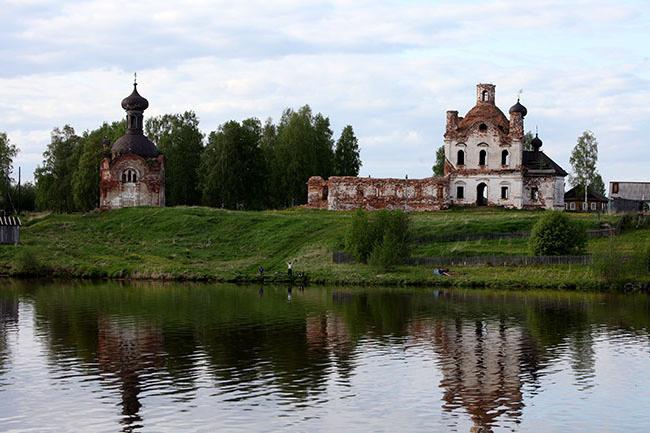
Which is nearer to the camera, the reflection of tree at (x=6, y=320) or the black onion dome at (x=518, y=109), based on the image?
the reflection of tree at (x=6, y=320)

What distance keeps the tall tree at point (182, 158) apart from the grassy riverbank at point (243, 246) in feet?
46.8

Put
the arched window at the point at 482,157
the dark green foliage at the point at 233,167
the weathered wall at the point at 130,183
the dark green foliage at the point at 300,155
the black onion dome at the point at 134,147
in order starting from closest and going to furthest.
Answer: the arched window at the point at 482,157 → the weathered wall at the point at 130,183 → the black onion dome at the point at 134,147 → the dark green foliage at the point at 233,167 → the dark green foliage at the point at 300,155

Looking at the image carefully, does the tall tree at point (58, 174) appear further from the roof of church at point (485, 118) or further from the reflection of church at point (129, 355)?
the reflection of church at point (129, 355)

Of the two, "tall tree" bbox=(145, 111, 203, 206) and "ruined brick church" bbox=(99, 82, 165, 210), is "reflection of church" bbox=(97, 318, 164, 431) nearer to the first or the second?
"ruined brick church" bbox=(99, 82, 165, 210)

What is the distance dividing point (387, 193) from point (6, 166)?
131 feet

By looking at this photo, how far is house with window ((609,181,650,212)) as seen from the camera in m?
74.8

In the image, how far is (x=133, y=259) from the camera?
64188 mm

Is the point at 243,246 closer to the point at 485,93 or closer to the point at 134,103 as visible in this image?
the point at 134,103

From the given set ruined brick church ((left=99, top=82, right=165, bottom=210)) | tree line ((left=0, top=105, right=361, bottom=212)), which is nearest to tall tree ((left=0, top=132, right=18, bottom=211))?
tree line ((left=0, top=105, right=361, bottom=212))

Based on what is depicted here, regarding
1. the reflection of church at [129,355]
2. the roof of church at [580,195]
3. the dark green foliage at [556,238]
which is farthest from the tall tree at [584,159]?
the reflection of church at [129,355]

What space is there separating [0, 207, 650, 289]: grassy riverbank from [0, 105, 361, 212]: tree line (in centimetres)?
865

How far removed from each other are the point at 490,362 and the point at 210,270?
3249 centimetres

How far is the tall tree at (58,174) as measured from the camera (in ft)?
299

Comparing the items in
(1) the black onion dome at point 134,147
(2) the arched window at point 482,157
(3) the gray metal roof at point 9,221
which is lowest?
(3) the gray metal roof at point 9,221
